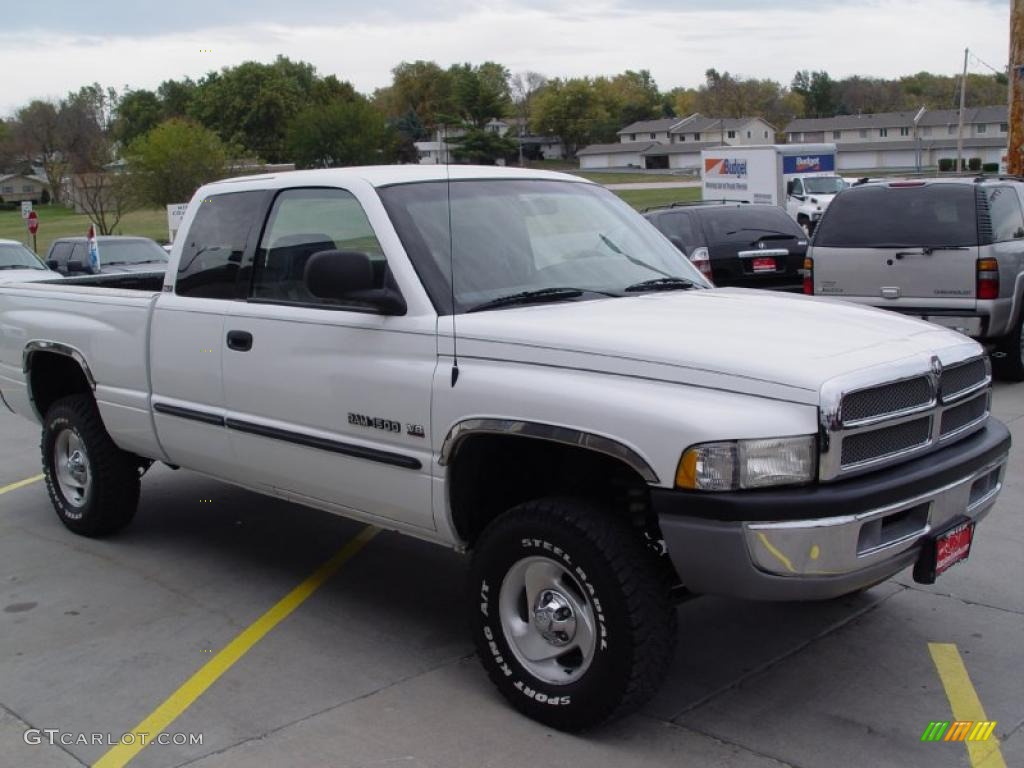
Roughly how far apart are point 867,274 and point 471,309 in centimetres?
701

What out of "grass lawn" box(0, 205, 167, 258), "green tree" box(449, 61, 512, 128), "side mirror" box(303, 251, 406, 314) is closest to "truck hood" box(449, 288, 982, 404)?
"side mirror" box(303, 251, 406, 314)

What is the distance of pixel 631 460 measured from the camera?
3652mm

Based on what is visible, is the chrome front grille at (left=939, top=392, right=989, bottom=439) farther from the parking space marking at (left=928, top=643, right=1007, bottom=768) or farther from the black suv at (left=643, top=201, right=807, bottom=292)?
the black suv at (left=643, top=201, right=807, bottom=292)

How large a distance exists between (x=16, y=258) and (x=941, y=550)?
1851 cm

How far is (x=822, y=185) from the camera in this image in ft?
124

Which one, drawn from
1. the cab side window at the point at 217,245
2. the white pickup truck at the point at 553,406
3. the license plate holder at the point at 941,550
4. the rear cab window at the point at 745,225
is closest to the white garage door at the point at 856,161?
the rear cab window at the point at 745,225

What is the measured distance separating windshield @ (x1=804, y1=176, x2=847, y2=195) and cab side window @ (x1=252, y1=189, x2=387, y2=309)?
3399 centimetres

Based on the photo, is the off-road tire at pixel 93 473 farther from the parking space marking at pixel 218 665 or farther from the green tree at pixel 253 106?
the green tree at pixel 253 106

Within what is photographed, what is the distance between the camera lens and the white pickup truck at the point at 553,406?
3570mm

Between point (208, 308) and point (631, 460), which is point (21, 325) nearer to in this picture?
point (208, 308)

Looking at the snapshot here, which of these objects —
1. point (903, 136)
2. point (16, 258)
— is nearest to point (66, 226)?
point (16, 258)

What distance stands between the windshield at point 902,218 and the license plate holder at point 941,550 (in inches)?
263

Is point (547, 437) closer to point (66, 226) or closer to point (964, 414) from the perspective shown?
point (964, 414)

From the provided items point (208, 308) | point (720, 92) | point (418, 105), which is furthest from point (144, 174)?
point (720, 92)
